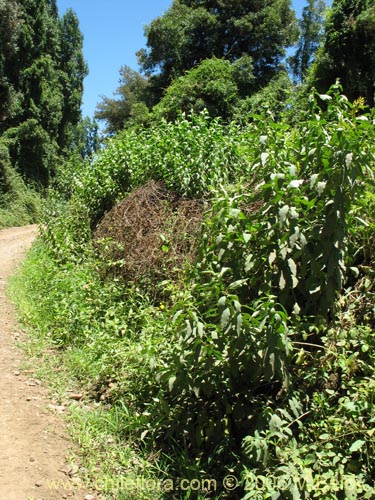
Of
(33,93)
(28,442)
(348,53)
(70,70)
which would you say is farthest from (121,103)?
(28,442)

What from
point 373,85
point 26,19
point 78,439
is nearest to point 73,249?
point 78,439

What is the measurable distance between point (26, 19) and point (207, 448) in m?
22.1

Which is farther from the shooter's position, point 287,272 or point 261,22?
point 261,22

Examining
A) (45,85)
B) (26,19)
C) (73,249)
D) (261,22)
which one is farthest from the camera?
(45,85)

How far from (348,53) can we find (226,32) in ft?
30.8

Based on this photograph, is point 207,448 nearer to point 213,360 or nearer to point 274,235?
point 213,360

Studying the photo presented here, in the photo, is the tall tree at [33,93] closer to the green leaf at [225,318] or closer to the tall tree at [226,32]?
the tall tree at [226,32]

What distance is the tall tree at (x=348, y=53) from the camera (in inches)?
434

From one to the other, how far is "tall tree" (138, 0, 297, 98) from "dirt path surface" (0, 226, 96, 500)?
16908 mm

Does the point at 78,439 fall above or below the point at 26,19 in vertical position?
below

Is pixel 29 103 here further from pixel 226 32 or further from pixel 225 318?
pixel 225 318

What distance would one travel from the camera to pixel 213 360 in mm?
2918

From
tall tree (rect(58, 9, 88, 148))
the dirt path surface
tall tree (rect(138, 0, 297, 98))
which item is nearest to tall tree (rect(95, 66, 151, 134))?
tall tree (rect(58, 9, 88, 148))

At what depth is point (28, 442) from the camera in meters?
3.22
